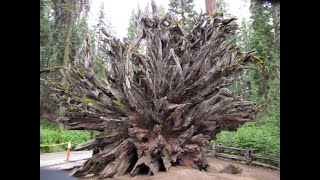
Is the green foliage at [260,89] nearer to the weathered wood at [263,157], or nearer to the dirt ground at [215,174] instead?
the weathered wood at [263,157]

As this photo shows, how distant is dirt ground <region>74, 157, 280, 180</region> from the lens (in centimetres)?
389

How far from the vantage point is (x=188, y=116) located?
163 inches

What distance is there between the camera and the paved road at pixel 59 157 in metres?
3.82

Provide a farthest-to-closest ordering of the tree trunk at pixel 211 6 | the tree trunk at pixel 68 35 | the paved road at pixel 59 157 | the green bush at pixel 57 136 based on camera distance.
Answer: the tree trunk at pixel 211 6 → the tree trunk at pixel 68 35 → the green bush at pixel 57 136 → the paved road at pixel 59 157

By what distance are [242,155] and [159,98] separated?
1.19 meters

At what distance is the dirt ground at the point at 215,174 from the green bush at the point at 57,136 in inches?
25.2

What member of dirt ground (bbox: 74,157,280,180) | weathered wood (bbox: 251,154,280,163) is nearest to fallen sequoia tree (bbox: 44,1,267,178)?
dirt ground (bbox: 74,157,280,180)

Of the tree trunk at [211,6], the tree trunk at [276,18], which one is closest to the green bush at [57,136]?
the tree trunk at [211,6]

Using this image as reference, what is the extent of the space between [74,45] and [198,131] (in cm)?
180

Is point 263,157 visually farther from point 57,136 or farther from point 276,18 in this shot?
point 57,136

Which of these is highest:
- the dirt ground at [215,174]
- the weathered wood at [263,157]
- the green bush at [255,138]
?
the green bush at [255,138]
